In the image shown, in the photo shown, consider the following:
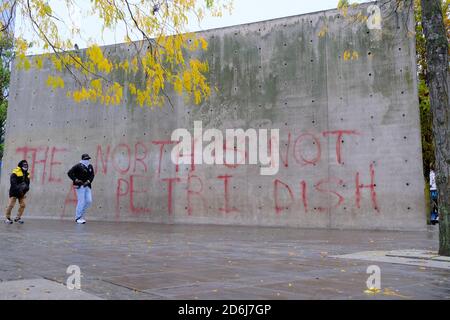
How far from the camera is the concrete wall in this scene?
11680 millimetres

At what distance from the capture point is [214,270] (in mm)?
4953

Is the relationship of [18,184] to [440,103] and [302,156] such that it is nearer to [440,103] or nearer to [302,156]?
[302,156]

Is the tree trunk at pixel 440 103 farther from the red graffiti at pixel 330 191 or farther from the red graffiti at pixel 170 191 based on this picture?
the red graffiti at pixel 170 191

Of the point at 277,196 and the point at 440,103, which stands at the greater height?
the point at 440,103

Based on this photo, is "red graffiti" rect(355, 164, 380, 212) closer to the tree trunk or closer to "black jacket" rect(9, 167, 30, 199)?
the tree trunk

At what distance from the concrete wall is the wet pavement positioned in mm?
4047

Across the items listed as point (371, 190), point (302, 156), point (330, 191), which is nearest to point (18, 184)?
point (302, 156)

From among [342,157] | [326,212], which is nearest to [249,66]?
[342,157]

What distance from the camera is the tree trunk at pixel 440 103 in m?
6.21

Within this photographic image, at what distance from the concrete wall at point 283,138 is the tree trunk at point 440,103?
4795 mm

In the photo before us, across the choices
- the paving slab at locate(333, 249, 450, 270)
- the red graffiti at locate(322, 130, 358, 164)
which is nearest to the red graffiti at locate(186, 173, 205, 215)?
the red graffiti at locate(322, 130, 358, 164)

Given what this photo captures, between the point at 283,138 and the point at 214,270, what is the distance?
8.18m

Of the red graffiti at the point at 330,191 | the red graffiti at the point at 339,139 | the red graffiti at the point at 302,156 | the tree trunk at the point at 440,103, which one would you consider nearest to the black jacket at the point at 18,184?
the red graffiti at the point at 302,156

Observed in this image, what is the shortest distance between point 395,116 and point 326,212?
9.55ft
